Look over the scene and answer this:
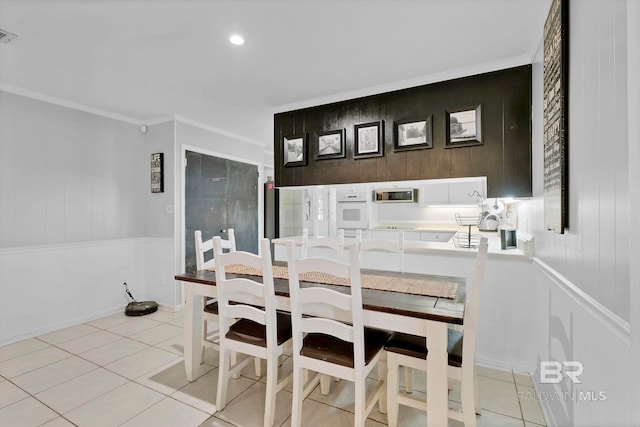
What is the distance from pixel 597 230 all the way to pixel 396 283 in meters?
1.11

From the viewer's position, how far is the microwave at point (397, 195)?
4938 mm

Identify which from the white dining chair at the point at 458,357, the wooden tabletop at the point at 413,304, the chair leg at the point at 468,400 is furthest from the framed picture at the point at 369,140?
the chair leg at the point at 468,400

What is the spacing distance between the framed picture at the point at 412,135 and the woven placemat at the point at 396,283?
133 cm

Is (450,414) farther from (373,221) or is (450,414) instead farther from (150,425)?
(373,221)

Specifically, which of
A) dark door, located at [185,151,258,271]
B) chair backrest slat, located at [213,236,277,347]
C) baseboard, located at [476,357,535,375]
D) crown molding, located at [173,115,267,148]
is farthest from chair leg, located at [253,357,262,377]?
Answer: crown molding, located at [173,115,267,148]

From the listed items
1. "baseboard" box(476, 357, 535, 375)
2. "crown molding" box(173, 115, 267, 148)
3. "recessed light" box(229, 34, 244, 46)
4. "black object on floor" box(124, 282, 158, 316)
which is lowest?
"baseboard" box(476, 357, 535, 375)

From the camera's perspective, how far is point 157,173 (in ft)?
12.5

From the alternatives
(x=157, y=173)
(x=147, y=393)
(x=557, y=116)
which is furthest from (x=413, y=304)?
(x=157, y=173)

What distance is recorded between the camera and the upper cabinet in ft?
15.0

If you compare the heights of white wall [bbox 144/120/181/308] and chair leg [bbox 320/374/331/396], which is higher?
white wall [bbox 144/120/181/308]

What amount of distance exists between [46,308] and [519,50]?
489cm

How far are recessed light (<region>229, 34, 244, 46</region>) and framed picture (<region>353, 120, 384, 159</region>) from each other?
140cm

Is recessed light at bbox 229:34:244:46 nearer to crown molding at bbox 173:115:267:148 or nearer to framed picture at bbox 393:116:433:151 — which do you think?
framed picture at bbox 393:116:433:151

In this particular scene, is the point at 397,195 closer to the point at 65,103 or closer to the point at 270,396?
the point at 270,396
